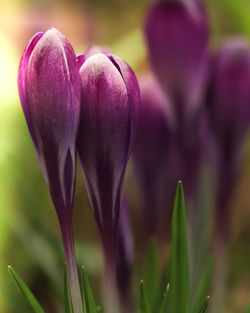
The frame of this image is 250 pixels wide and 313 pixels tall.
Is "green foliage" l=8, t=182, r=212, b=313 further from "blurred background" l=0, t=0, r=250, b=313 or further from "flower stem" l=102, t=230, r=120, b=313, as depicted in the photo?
"blurred background" l=0, t=0, r=250, b=313

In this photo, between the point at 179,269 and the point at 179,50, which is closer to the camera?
the point at 179,269

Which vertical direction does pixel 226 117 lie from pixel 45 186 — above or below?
above

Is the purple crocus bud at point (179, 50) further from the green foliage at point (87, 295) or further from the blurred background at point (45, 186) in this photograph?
the green foliage at point (87, 295)

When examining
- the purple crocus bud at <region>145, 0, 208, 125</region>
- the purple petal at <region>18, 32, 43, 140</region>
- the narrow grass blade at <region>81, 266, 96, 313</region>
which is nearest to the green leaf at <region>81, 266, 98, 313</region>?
the narrow grass blade at <region>81, 266, 96, 313</region>

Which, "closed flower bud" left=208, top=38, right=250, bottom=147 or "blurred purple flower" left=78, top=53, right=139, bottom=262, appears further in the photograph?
"closed flower bud" left=208, top=38, right=250, bottom=147

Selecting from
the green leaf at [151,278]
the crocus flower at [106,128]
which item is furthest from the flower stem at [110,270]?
the green leaf at [151,278]

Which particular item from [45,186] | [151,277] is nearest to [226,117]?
[151,277]

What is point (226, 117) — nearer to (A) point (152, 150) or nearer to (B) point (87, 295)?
(A) point (152, 150)
